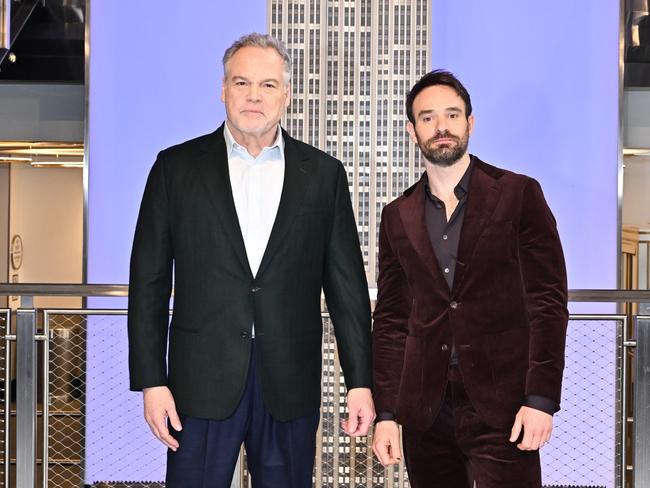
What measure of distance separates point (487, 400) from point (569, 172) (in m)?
3.77

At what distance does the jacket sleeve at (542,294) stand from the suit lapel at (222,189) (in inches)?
24.7

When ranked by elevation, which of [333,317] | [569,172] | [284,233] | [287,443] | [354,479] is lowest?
[354,479]

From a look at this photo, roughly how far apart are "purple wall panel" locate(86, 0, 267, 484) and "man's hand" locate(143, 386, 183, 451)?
3444mm

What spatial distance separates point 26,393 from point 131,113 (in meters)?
2.51

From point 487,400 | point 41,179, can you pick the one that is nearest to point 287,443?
point 487,400

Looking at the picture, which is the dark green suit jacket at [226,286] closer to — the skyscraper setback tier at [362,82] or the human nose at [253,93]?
the human nose at [253,93]

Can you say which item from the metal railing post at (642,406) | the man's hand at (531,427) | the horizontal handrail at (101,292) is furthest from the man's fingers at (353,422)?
the metal railing post at (642,406)

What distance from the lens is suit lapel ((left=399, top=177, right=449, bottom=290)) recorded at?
2.19m

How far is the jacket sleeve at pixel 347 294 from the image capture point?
2.31 meters

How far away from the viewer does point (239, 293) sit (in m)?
2.20

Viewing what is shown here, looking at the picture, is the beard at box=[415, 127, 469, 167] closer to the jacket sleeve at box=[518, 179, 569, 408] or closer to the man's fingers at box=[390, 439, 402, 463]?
the jacket sleeve at box=[518, 179, 569, 408]

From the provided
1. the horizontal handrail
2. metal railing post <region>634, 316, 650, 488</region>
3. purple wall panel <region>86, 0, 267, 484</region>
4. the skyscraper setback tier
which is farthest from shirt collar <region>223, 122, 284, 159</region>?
purple wall panel <region>86, 0, 267, 484</region>

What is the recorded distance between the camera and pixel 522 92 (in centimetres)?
564

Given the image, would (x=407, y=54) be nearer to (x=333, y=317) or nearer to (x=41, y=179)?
(x=333, y=317)
